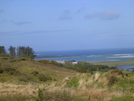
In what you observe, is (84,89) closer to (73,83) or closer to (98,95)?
(98,95)

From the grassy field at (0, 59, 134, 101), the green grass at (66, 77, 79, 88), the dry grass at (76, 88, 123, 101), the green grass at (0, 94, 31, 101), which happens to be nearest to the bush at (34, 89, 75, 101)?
the grassy field at (0, 59, 134, 101)

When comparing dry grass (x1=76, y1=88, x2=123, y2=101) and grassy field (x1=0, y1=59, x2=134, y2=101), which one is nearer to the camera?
grassy field (x1=0, y1=59, x2=134, y2=101)

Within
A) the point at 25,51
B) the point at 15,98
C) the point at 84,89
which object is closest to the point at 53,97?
the point at 15,98

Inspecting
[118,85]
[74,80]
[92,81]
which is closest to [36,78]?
[74,80]

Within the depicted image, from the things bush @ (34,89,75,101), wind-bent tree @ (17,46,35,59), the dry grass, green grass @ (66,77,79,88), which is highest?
wind-bent tree @ (17,46,35,59)

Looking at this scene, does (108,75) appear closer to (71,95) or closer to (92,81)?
(92,81)

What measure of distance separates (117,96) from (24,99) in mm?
4085

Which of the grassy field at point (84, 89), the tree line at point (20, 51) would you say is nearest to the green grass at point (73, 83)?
the grassy field at point (84, 89)

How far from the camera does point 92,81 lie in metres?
14.5

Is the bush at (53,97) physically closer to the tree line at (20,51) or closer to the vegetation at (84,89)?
the vegetation at (84,89)

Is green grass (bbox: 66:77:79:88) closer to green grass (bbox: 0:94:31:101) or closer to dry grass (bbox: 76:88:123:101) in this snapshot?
dry grass (bbox: 76:88:123:101)

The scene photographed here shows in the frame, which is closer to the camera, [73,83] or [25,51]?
[73,83]

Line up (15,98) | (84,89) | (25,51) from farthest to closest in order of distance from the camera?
(25,51), (84,89), (15,98)

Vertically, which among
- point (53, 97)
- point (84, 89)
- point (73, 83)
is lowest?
point (73, 83)
